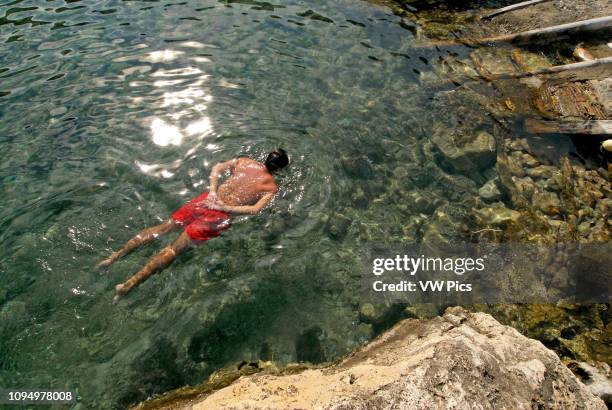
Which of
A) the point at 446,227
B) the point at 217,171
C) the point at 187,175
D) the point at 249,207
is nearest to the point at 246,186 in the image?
the point at 249,207

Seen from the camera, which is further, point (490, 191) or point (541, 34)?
point (541, 34)

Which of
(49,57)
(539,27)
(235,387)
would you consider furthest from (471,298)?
(49,57)

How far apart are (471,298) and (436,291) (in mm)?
536

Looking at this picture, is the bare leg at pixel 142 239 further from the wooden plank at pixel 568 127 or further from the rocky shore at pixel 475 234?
the wooden plank at pixel 568 127

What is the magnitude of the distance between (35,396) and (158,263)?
214cm

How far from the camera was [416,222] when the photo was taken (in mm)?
6953

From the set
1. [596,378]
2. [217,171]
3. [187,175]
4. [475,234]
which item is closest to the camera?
[596,378]

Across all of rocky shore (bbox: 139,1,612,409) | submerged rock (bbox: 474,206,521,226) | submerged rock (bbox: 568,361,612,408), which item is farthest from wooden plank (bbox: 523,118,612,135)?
submerged rock (bbox: 568,361,612,408)

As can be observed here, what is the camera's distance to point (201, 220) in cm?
635

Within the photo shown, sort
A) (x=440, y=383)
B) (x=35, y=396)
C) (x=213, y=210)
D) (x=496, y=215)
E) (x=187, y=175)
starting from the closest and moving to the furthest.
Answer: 1. (x=440, y=383)
2. (x=35, y=396)
3. (x=213, y=210)
4. (x=496, y=215)
5. (x=187, y=175)

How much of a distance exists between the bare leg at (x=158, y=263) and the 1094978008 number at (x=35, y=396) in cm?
129

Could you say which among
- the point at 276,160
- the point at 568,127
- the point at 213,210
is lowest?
the point at 213,210

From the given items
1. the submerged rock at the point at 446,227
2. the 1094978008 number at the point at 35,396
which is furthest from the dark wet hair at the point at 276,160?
the 1094978008 number at the point at 35,396

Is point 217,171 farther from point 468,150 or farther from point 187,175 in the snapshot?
point 468,150
